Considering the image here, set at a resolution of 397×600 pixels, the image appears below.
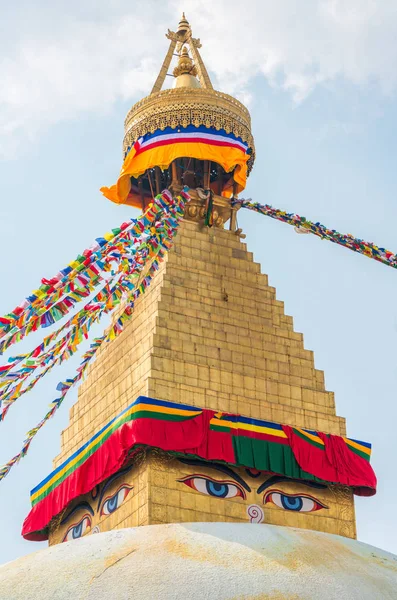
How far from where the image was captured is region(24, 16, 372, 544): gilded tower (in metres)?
14.2

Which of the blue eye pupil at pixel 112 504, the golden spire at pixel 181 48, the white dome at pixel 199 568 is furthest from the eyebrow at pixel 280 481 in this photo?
the golden spire at pixel 181 48

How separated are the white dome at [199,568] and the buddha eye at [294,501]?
2.00 m

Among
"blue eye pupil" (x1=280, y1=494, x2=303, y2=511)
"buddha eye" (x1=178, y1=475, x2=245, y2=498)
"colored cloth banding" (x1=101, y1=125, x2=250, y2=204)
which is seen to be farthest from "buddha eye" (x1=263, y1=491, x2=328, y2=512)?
"colored cloth banding" (x1=101, y1=125, x2=250, y2=204)

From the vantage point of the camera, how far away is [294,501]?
48.5 feet

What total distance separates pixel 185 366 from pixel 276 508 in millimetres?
2295

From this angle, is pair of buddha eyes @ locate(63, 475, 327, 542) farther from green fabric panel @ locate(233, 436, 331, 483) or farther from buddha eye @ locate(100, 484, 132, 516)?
green fabric panel @ locate(233, 436, 331, 483)

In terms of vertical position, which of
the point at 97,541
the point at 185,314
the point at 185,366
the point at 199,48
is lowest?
the point at 97,541

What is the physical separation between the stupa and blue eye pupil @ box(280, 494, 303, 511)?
0.02 metres

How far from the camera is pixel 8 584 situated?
1122 centimetres

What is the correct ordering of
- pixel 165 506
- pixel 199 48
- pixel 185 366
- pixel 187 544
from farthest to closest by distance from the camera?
pixel 199 48 → pixel 185 366 → pixel 165 506 → pixel 187 544

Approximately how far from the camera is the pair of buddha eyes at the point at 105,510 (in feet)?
47.3

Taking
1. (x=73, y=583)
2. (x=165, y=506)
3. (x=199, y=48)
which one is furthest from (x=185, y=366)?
(x=199, y=48)

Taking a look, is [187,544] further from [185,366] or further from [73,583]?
[185,366]

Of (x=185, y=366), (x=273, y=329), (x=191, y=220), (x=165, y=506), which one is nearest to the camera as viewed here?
(x=165, y=506)
